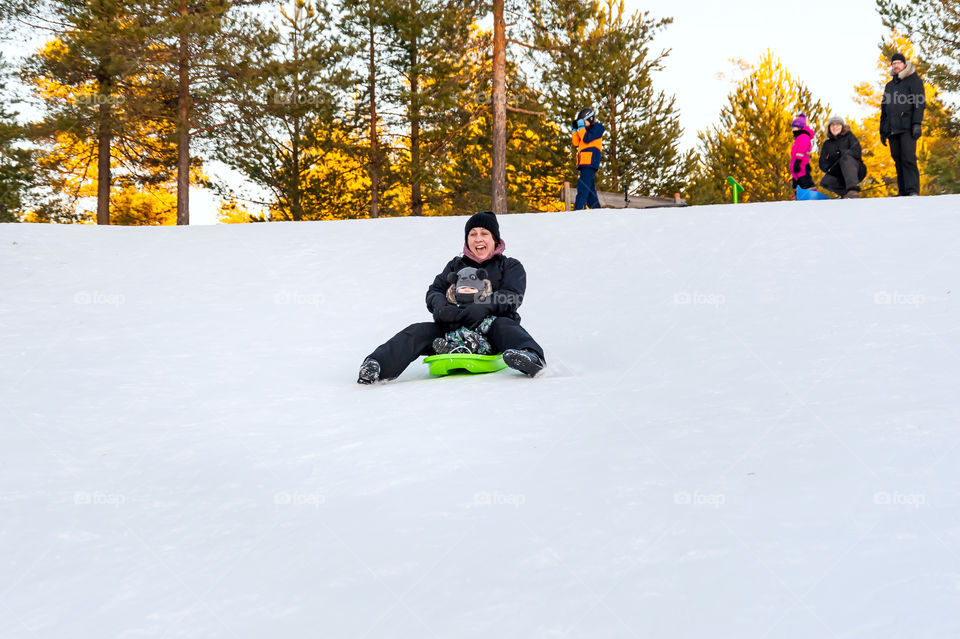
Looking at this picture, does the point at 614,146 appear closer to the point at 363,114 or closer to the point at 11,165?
the point at 363,114

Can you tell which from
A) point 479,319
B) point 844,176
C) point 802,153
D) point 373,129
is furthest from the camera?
point 373,129

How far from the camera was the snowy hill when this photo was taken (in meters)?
1.91

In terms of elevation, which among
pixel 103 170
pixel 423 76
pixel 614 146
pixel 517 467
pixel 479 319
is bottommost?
pixel 517 467

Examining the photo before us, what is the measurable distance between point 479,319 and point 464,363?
319 millimetres

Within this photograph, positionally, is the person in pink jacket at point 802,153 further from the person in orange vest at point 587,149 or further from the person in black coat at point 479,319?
the person in black coat at point 479,319

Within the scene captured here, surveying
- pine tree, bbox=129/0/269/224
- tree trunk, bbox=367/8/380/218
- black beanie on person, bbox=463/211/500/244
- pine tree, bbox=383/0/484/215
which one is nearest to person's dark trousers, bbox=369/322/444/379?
black beanie on person, bbox=463/211/500/244

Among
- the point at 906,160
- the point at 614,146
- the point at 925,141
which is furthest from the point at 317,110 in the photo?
the point at 925,141

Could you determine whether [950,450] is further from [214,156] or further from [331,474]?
[214,156]

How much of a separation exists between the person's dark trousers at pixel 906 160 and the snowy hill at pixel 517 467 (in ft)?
9.43

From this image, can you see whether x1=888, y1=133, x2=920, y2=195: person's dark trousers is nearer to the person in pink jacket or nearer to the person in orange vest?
the person in pink jacket

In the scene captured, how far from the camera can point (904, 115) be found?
28.5ft

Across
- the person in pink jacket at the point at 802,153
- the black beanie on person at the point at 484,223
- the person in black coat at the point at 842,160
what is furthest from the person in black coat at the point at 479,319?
the person in pink jacket at the point at 802,153

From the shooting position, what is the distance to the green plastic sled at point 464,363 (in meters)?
4.67

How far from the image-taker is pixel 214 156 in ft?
65.2
